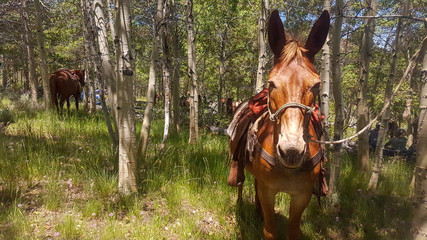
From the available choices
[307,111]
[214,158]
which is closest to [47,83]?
[214,158]

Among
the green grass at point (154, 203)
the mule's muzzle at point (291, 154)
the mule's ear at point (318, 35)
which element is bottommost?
the green grass at point (154, 203)

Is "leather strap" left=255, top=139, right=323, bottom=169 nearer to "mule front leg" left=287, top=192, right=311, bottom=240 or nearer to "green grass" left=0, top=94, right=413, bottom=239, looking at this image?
"mule front leg" left=287, top=192, right=311, bottom=240

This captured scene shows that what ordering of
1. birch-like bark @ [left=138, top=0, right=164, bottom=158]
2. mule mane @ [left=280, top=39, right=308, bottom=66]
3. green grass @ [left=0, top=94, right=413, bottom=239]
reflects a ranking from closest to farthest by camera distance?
mule mane @ [left=280, top=39, right=308, bottom=66]
green grass @ [left=0, top=94, right=413, bottom=239]
birch-like bark @ [left=138, top=0, right=164, bottom=158]

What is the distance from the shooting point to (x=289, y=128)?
1586 mm

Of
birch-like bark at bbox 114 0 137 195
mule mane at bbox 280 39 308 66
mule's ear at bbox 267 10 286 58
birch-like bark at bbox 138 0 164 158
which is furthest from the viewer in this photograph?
birch-like bark at bbox 138 0 164 158

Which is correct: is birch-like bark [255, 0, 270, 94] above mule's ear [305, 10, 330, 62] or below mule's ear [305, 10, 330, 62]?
above

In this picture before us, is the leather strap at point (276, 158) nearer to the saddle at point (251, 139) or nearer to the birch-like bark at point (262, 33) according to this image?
the saddle at point (251, 139)

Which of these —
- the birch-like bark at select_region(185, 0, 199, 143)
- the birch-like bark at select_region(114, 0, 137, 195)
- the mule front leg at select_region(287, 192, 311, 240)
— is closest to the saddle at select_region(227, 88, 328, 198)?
the mule front leg at select_region(287, 192, 311, 240)

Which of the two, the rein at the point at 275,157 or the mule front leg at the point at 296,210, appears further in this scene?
the mule front leg at the point at 296,210

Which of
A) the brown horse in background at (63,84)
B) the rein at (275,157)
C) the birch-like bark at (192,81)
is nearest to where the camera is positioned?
the rein at (275,157)

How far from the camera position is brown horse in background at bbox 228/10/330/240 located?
1.62 metres

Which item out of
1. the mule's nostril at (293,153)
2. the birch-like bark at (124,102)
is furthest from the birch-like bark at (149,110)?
the mule's nostril at (293,153)

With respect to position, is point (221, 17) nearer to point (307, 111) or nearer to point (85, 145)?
point (85, 145)

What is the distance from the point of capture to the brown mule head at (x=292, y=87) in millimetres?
1569
